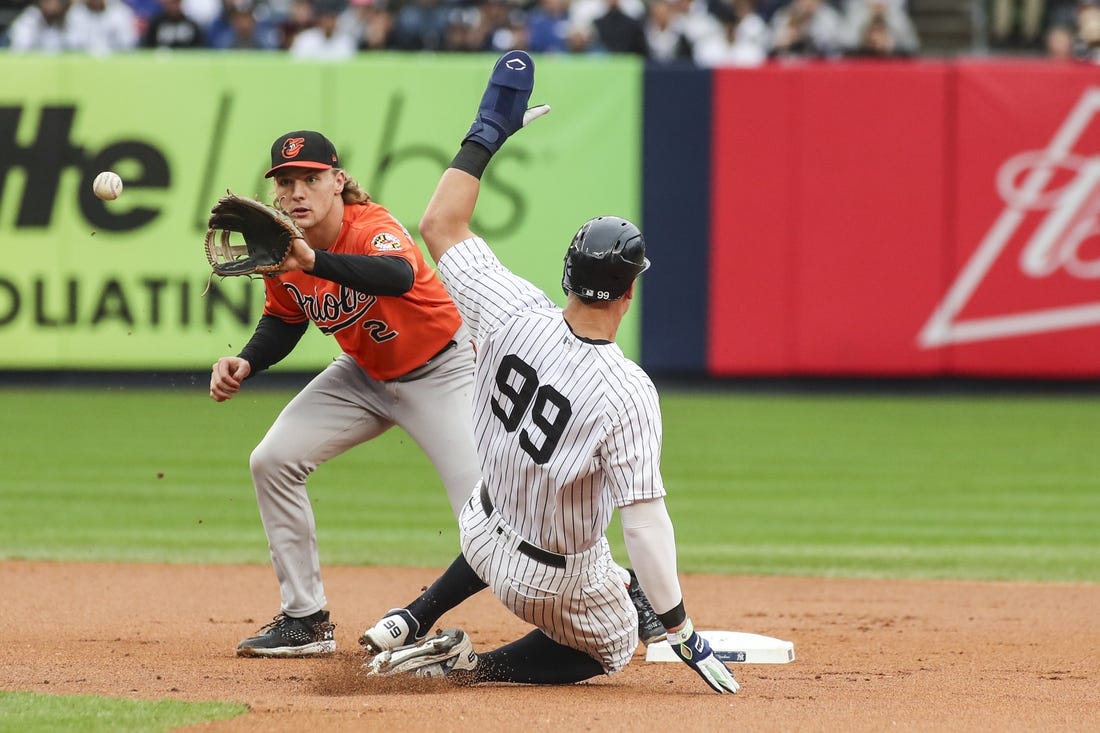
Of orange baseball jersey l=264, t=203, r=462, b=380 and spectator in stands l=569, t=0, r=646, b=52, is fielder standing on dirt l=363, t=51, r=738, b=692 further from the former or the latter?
spectator in stands l=569, t=0, r=646, b=52

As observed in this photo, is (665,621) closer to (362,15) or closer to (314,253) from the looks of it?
(314,253)

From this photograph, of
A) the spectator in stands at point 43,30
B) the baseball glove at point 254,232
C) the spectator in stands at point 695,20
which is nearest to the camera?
the baseball glove at point 254,232

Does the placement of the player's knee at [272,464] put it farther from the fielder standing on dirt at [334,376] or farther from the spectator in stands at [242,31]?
the spectator in stands at [242,31]

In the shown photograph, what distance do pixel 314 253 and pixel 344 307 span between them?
78 cm

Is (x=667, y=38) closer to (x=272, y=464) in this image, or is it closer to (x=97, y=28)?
(x=97, y=28)

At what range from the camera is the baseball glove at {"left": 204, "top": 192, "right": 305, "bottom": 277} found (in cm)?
473

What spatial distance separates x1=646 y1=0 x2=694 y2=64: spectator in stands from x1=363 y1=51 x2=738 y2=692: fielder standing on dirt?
1106cm

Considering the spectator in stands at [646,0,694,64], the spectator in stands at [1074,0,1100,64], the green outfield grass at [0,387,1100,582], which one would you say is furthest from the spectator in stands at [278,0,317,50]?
the spectator in stands at [1074,0,1100,64]

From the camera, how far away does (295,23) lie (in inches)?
632

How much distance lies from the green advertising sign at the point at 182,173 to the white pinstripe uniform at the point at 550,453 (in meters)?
9.66

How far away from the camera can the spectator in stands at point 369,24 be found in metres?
15.6

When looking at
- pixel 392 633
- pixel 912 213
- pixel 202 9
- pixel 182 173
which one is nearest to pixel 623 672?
pixel 392 633

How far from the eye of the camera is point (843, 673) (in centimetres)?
557

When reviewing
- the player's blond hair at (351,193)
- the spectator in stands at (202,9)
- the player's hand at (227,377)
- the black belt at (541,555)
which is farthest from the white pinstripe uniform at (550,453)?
the spectator in stands at (202,9)
